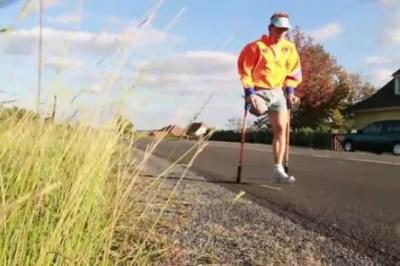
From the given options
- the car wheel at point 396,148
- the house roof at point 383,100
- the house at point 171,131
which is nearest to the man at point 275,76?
the house at point 171,131

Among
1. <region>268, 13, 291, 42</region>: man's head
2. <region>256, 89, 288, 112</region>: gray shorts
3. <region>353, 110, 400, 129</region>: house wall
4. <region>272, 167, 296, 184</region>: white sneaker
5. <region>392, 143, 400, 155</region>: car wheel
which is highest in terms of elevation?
<region>353, 110, 400, 129</region>: house wall

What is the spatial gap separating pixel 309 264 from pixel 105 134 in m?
1.20

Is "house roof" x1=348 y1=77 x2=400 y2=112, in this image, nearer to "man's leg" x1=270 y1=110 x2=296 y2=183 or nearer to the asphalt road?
the asphalt road

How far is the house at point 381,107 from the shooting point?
1821 inches

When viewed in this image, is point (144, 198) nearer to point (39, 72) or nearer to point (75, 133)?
point (75, 133)

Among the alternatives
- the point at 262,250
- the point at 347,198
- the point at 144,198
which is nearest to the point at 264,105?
the point at 347,198

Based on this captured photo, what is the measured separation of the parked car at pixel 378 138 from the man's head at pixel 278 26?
24.5 meters

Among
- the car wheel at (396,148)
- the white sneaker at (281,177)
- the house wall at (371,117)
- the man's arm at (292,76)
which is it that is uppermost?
the house wall at (371,117)

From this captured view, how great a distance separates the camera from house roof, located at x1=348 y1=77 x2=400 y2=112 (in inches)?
1829

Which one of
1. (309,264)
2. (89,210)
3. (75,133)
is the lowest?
(309,264)

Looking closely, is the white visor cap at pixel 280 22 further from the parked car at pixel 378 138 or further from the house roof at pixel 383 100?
the house roof at pixel 383 100

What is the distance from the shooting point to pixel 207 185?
7215 millimetres

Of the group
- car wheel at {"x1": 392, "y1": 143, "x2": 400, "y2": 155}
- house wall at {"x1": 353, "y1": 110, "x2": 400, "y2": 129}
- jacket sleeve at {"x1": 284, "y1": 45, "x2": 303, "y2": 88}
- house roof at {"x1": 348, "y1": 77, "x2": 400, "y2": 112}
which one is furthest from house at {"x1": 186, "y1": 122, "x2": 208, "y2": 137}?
house wall at {"x1": 353, "y1": 110, "x2": 400, "y2": 129}

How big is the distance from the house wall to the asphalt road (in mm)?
36728
